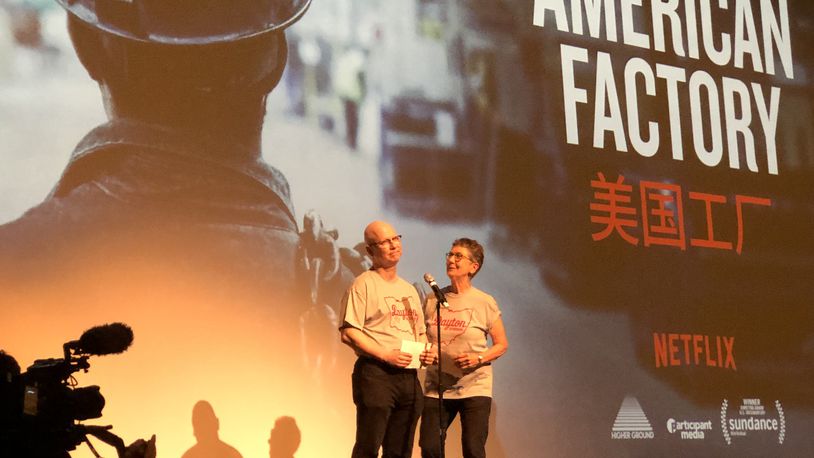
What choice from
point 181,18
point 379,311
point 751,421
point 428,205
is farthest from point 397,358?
point 751,421

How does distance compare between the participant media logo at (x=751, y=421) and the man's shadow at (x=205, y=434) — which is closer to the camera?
the man's shadow at (x=205, y=434)

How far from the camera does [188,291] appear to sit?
164 inches

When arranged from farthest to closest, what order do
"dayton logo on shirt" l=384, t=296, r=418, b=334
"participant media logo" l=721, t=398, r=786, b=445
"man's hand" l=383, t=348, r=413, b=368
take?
"participant media logo" l=721, t=398, r=786, b=445, "dayton logo on shirt" l=384, t=296, r=418, b=334, "man's hand" l=383, t=348, r=413, b=368

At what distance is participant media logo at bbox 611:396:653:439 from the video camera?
3.05m

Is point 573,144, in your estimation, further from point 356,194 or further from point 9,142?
point 9,142

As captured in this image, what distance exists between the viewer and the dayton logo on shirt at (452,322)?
3848 mm

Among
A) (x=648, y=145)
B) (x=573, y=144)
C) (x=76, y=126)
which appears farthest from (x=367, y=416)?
(x=648, y=145)

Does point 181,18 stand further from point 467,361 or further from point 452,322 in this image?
point 467,361

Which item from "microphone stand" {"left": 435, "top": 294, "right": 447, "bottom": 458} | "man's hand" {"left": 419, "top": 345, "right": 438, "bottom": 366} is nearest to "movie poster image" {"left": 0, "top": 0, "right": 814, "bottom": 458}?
"microphone stand" {"left": 435, "top": 294, "right": 447, "bottom": 458}

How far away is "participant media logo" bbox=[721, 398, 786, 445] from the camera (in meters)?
5.38

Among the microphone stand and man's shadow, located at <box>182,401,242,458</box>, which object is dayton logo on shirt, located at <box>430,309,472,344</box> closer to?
the microphone stand

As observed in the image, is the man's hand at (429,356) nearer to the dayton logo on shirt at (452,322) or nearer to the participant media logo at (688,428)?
the dayton logo on shirt at (452,322)

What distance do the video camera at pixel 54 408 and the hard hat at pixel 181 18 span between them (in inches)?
71.9

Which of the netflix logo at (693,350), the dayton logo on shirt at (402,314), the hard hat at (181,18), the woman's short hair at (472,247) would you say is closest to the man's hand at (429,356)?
the dayton logo on shirt at (402,314)
